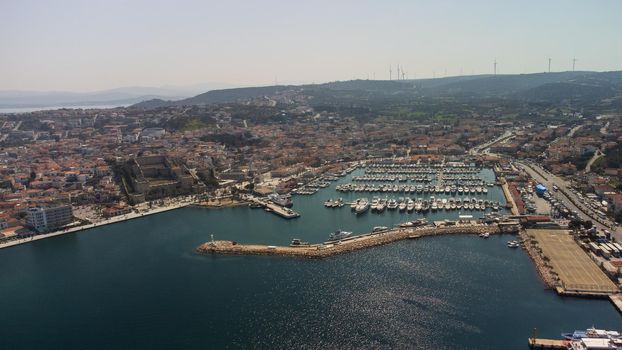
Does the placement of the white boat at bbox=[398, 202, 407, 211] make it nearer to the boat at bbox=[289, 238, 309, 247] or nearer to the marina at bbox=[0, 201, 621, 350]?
the marina at bbox=[0, 201, 621, 350]

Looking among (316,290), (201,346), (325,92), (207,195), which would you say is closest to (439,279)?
(316,290)

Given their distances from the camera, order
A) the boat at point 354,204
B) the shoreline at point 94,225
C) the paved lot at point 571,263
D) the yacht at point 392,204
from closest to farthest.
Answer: the paved lot at point 571,263
the shoreline at point 94,225
the yacht at point 392,204
the boat at point 354,204

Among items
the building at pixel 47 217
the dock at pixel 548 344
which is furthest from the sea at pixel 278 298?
the building at pixel 47 217

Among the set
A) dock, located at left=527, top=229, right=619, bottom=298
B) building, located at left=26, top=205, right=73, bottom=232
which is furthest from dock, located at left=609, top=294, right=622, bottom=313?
building, located at left=26, top=205, right=73, bottom=232

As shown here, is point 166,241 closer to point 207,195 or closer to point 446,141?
point 207,195

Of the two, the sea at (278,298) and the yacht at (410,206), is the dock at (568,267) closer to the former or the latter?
the sea at (278,298)

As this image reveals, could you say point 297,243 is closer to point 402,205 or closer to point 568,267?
point 402,205
